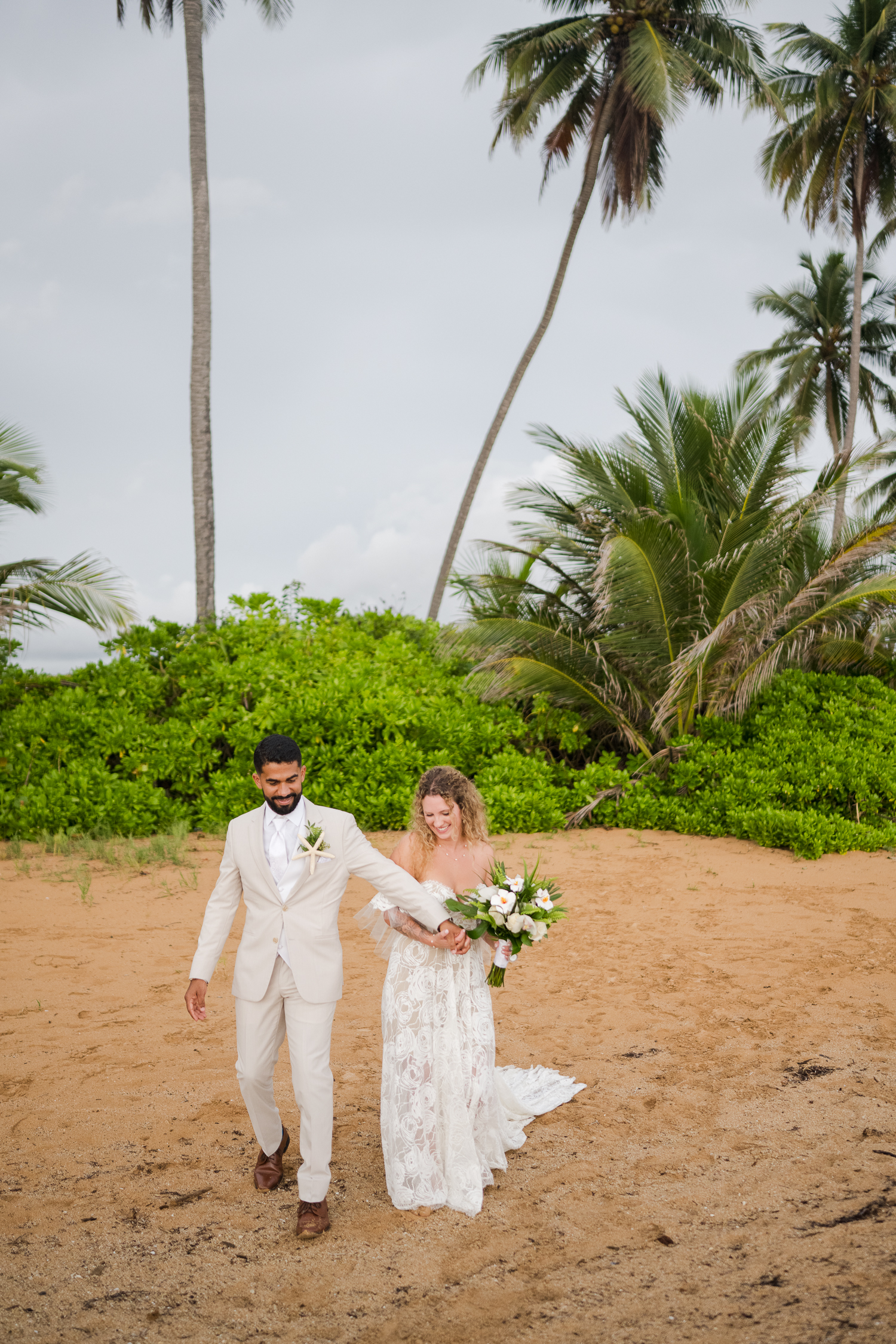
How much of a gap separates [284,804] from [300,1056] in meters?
0.91

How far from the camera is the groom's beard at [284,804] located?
3.50 metres

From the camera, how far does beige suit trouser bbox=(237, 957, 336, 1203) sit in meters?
3.43

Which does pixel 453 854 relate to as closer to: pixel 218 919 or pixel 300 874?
pixel 300 874

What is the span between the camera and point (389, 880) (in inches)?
144

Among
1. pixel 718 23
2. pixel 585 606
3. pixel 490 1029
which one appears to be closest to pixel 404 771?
pixel 585 606

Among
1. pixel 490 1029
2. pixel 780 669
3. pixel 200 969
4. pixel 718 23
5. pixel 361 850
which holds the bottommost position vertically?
pixel 490 1029

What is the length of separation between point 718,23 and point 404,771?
54.4 ft

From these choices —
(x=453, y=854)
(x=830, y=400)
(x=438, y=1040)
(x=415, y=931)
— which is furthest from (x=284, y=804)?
(x=830, y=400)

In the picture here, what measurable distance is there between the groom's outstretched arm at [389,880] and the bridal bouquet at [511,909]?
0.54ft

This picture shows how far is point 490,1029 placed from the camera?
389 cm

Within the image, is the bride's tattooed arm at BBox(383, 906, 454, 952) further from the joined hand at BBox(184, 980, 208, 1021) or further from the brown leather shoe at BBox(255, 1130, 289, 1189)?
the brown leather shoe at BBox(255, 1130, 289, 1189)

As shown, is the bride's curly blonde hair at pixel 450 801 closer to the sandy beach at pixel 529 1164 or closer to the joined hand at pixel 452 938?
the joined hand at pixel 452 938

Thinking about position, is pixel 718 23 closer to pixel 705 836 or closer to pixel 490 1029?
pixel 705 836

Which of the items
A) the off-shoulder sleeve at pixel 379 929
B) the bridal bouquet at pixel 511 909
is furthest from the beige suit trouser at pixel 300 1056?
the bridal bouquet at pixel 511 909
